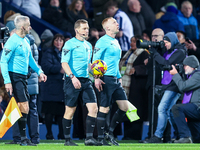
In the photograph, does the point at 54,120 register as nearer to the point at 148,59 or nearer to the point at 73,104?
the point at 148,59

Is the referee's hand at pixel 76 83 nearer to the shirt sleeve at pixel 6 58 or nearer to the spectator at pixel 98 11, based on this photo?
the shirt sleeve at pixel 6 58

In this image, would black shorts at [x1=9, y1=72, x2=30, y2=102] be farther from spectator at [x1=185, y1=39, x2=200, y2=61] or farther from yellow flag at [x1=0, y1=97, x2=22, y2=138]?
spectator at [x1=185, y1=39, x2=200, y2=61]

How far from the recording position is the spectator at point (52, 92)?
31.8 feet

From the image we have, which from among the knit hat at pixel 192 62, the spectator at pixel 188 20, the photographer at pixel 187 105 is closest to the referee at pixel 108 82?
the photographer at pixel 187 105

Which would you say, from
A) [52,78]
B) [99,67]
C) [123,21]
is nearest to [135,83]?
[52,78]

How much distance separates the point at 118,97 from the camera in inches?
300

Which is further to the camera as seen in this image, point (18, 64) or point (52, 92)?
point (52, 92)

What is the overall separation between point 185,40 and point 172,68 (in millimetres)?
2119

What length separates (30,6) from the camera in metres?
12.3

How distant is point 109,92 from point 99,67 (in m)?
0.50

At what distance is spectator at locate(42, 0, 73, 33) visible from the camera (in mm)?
12305

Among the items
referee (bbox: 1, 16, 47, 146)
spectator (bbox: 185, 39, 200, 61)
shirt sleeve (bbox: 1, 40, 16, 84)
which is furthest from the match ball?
spectator (bbox: 185, 39, 200, 61)

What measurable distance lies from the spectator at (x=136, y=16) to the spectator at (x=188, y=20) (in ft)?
3.43

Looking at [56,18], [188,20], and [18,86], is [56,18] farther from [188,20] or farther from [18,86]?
[18,86]
